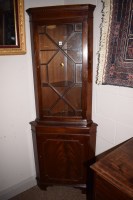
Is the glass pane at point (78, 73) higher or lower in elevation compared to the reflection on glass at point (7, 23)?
lower

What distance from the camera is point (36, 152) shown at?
180 cm

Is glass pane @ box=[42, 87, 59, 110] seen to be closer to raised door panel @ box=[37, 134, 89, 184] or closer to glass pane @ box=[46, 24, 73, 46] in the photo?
raised door panel @ box=[37, 134, 89, 184]

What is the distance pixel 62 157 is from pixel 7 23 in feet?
4.21

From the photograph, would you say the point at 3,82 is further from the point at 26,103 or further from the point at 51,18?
the point at 51,18

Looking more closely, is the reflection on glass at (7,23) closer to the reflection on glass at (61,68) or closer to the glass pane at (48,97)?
the reflection on glass at (61,68)

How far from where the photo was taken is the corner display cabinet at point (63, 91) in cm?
143

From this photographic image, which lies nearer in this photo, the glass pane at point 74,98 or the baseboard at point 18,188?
the glass pane at point 74,98

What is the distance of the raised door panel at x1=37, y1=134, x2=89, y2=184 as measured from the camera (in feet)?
A: 5.47

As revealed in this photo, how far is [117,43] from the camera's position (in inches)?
54.0

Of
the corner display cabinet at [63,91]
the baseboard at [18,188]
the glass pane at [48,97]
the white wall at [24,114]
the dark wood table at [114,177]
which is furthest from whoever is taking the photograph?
the baseboard at [18,188]

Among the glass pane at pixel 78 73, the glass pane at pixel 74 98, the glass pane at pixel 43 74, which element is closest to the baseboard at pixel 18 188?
the glass pane at pixel 74 98

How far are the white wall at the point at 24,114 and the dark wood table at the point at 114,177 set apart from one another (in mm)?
468

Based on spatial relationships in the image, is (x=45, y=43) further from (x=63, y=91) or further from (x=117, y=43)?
(x=117, y=43)

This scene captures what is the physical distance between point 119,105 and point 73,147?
1.86ft
